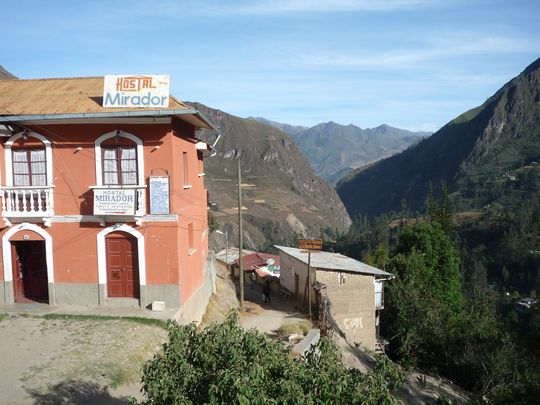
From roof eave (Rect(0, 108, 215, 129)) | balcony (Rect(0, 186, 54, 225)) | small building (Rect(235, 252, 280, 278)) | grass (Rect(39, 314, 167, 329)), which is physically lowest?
small building (Rect(235, 252, 280, 278))

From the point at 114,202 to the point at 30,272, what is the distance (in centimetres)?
494

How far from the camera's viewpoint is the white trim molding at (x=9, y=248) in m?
17.0

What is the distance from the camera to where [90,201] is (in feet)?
55.1

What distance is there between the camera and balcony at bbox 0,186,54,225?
16688mm

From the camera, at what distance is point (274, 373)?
6555 millimetres

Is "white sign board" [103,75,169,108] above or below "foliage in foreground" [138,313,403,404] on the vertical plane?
above

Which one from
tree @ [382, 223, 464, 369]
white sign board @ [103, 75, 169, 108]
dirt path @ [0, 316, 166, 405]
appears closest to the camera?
dirt path @ [0, 316, 166, 405]

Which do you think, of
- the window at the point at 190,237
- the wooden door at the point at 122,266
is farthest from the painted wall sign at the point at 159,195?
the window at the point at 190,237

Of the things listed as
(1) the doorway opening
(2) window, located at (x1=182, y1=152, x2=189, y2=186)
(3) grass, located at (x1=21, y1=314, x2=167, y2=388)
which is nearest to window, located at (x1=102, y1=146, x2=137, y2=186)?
(2) window, located at (x1=182, y1=152, x2=189, y2=186)

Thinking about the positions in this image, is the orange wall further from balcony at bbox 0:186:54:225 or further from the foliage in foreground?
the foliage in foreground

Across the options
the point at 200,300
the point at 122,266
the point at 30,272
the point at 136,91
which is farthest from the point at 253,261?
the point at 136,91

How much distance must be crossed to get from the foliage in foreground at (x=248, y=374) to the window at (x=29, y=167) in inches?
469

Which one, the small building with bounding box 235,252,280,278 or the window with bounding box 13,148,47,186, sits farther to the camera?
the small building with bounding box 235,252,280,278

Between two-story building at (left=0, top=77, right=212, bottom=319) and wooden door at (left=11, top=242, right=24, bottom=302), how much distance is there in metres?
0.05
